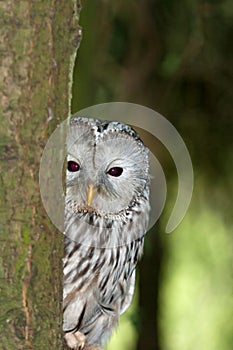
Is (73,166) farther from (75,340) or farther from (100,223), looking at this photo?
(75,340)

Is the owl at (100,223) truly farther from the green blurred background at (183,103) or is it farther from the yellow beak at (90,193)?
the green blurred background at (183,103)

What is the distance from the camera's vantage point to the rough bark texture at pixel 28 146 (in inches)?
50.5

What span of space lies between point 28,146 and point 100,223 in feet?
3.65

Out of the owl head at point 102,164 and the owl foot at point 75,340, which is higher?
the owl head at point 102,164

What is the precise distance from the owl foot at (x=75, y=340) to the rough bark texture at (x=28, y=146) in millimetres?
940

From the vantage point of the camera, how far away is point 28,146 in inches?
51.7

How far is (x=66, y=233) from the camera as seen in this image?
2.33 meters

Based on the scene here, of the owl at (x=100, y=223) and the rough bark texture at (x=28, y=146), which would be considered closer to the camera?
the rough bark texture at (x=28, y=146)

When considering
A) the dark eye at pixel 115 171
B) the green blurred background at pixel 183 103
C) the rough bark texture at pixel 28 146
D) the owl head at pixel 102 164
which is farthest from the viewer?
the green blurred background at pixel 183 103

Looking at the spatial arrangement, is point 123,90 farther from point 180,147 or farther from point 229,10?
point 180,147

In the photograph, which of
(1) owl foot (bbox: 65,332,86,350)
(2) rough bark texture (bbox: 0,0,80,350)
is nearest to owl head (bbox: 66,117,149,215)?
(1) owl foot (bbox: 65,332,86,350)

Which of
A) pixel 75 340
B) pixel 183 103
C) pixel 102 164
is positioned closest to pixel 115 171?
pixel 102 164

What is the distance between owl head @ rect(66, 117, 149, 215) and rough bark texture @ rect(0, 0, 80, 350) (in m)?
0.79

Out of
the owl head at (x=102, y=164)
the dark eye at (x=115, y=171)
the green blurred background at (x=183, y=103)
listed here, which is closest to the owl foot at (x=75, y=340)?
the owl head at (x=102, y=164)
